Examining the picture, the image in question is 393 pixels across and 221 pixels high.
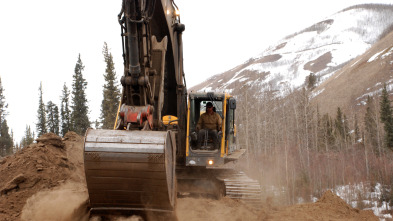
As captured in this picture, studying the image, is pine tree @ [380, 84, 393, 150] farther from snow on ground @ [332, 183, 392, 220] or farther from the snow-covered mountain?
the snow-covered mountain

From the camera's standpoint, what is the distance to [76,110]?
145 feet

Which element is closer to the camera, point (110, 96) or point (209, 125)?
point (209, 125)

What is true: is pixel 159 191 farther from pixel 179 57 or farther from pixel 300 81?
pixel 300 81

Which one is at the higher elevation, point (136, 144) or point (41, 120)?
point (136, 144)

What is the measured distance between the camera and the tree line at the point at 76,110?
4100 cm

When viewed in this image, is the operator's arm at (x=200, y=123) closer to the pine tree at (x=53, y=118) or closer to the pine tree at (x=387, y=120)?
the pine tree at (x=387, y=120)

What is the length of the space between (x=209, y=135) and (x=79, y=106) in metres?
37.7

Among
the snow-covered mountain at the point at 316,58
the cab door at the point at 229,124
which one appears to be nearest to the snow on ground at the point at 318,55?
the snow-covered mountain at the point at 316,58

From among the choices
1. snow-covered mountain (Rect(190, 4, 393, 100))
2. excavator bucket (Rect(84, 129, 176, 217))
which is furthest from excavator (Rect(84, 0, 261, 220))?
snow-covered mountain (Rect(190, 4, 393, 100))

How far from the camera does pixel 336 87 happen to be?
322ft

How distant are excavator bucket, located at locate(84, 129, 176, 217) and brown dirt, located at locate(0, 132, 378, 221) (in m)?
0.44

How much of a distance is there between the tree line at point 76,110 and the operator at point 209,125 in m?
31.0

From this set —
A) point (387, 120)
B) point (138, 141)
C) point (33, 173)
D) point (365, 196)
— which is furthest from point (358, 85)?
point (138, 141)

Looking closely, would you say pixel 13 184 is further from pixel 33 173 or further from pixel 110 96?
pixel 110 96
